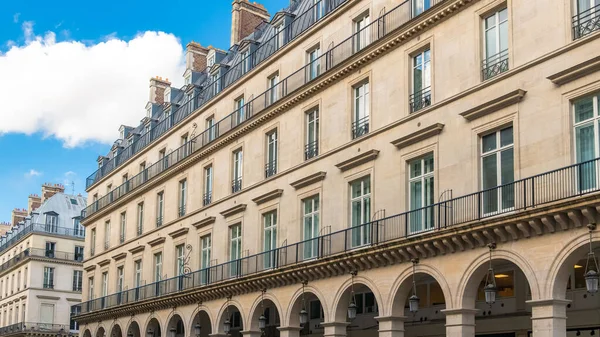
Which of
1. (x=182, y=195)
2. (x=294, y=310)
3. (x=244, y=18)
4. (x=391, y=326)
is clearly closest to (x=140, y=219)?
(x=182, y=195)

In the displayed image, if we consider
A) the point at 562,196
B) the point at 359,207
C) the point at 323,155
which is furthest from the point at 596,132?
the point at 323,155

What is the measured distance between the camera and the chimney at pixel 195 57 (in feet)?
168

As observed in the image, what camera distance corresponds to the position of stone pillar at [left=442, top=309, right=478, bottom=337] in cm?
2358

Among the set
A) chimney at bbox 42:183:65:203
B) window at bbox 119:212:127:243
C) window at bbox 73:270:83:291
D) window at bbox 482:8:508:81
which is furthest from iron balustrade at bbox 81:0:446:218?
chimney at bbox 42:183:65:203

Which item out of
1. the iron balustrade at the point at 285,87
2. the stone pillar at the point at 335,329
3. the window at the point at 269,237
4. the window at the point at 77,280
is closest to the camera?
the iron balustrade at the point at 285,87

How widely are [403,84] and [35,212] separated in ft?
195

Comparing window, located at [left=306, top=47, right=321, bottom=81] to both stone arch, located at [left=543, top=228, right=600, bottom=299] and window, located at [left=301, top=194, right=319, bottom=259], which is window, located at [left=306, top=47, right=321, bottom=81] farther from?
stone arch, located at [left=543, top=228, right=600, bottom=299]

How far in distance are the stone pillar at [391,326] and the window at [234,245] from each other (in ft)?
36.5

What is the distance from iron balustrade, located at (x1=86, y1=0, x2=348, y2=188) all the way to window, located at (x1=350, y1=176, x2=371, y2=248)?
696cm

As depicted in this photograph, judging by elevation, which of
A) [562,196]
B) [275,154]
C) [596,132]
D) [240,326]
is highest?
[275,154]

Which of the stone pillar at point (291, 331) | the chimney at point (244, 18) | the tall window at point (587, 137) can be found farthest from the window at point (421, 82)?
the chimney at point (244, 18)

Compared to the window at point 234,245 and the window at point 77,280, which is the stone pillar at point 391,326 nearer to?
the window at point 234,245

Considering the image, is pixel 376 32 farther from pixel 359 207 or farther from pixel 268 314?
pixel 268 314

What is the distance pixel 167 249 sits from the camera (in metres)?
43.9
